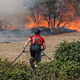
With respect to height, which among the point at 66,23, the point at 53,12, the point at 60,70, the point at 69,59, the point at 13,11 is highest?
the point at 13,11

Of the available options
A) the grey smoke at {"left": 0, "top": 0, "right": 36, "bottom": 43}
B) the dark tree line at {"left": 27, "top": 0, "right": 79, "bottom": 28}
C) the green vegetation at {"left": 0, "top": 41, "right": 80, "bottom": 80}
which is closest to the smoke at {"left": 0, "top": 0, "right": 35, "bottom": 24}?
the grey smoke at {"left": 0, "top": 0, "right": 36, "bottom": 43}

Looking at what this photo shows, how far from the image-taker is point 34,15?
2625cm

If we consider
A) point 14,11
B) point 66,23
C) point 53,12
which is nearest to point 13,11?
point 14,11

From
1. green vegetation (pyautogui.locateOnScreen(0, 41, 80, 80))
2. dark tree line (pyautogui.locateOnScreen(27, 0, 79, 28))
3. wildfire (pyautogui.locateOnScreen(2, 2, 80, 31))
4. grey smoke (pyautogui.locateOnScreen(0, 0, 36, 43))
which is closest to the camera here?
green vegetation (pyautogui.locateOnScreen(0, 41, 80, 80))

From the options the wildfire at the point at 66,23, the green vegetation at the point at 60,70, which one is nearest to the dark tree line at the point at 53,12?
the wildfire at the point at 66,23

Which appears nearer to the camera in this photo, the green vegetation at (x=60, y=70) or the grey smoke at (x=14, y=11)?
the green vegetation at (x=60, y=70)

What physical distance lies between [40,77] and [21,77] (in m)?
0.70

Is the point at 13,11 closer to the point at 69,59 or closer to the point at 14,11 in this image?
the point at 14,11

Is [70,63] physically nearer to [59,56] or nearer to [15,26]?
[59,56]

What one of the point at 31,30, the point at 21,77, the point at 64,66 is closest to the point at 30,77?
the point at 21,77

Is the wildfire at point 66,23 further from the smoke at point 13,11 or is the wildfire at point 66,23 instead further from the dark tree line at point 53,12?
the smoke at point 13,11

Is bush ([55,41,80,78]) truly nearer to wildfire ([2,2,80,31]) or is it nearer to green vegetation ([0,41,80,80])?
green vegetation ([0,41,80,80])

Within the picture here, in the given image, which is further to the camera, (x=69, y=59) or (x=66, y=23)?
(x=66, y=23)

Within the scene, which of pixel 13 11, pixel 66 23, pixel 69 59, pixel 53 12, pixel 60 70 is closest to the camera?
pixel 60 70
